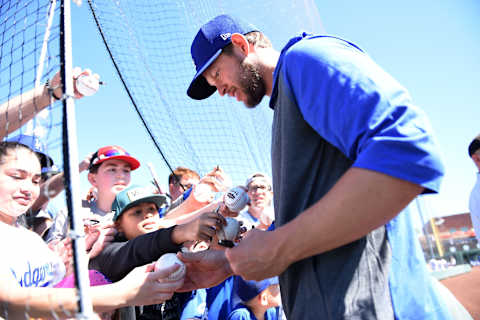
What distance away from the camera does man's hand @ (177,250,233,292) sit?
1.63 m

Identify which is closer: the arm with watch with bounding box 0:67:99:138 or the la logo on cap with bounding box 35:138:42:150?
the arm with watch with bounding box 0:67:99:138

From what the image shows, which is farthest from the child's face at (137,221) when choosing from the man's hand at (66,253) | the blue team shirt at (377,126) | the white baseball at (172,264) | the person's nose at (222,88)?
the blue team shirt at (377,126)

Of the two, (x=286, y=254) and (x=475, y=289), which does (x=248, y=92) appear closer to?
(x=286, y=254)

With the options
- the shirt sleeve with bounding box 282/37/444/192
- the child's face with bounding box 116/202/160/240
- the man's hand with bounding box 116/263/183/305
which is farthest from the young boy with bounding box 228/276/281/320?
the shirt sleeve with bounding box 282/37/444/192

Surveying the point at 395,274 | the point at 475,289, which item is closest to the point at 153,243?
the point at 395,274

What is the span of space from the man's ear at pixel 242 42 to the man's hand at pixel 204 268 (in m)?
0.90

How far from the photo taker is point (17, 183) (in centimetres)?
187

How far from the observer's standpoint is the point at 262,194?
4.25 m

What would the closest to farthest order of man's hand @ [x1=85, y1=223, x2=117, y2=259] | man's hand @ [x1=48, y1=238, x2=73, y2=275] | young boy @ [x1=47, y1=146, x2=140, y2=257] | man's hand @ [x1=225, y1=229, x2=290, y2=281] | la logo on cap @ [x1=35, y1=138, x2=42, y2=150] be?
man's hand @ [x1=225, y1=229, x2=290, y2=281], man's hand @ [x1=48, y1=238, x2=73, y2=275], man's hand @ [x1=85, y1=223, x2=117, y2=259], la logo on cap @ [x1=35, y1=138, x2=42, y2=150], young boy @ [x1=47, y1=146, x2=140, y2=257]

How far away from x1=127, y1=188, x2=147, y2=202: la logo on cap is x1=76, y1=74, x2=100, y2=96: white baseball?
1.05 m

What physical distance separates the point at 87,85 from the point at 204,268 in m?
1.10

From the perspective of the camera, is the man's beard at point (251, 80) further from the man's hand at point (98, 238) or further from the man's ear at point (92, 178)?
the man's ear at point (92, 178)

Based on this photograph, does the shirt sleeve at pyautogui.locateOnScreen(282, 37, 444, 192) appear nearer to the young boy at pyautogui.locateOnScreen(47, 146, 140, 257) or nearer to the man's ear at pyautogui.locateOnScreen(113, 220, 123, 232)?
the man's ear at pyautogui.locateOnScreen(113, 220, 123, 232)

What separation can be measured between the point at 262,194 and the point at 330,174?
3120 millimetres
